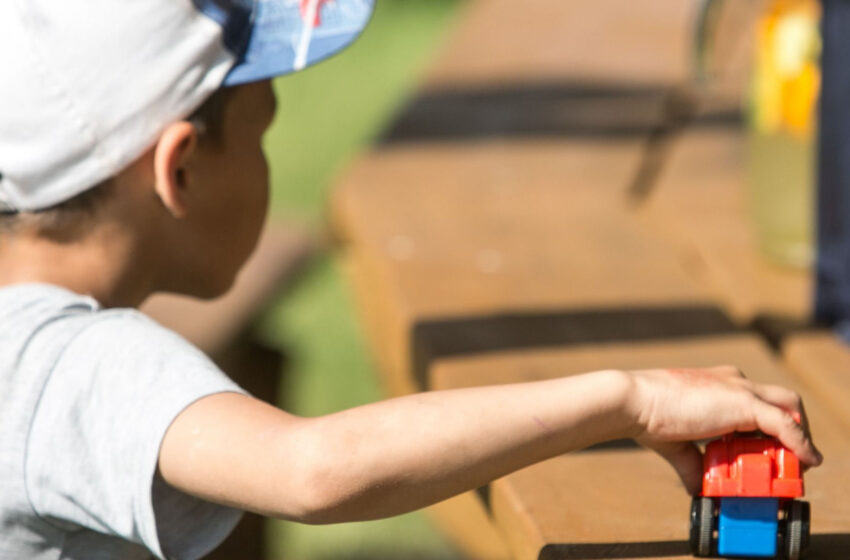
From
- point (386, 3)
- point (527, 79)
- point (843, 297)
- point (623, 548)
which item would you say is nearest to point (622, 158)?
point (527, 79)

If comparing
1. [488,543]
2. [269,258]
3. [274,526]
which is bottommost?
[274,526]

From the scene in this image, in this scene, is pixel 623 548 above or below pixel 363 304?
above

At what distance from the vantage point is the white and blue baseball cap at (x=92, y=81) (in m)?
1.23

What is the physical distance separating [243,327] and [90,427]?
1.65 meters

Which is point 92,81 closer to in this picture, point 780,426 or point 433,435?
point 433,435

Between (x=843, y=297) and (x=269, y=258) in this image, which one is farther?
(x=269, y=258)

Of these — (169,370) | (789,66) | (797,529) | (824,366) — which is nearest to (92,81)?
(169,370)

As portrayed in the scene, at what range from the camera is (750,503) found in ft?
3.48

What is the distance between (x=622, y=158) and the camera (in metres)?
2.38

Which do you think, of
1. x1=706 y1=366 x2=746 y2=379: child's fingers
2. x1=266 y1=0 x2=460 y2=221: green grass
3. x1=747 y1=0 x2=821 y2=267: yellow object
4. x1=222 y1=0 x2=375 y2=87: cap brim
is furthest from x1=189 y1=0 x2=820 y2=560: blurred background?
x1=706 y1=366 x2=746 y2=379: child's fingers

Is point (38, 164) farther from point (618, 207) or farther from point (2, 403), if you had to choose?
point (618, 207)

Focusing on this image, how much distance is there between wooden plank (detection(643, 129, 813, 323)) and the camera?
1.79m

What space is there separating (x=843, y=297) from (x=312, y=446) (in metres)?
0.90

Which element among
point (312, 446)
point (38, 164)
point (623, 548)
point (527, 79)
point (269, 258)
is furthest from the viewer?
point (269, 258)
